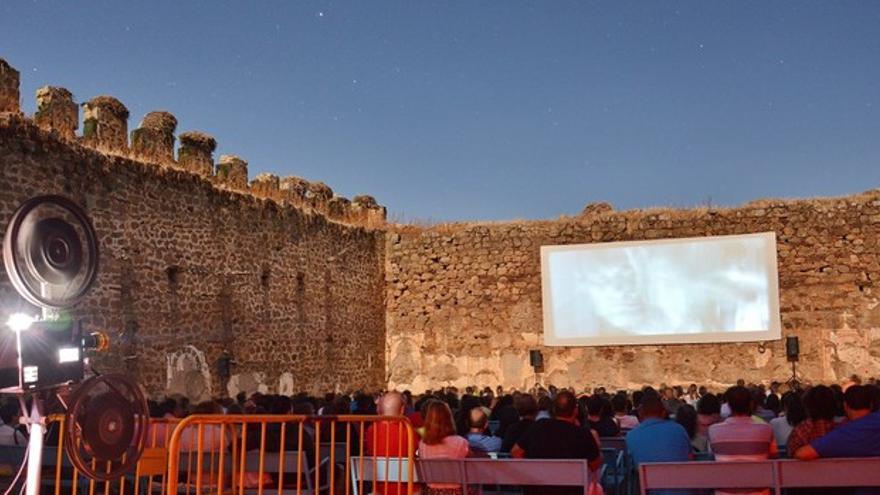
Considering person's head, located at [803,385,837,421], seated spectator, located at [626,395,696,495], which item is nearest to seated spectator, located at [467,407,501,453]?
seated spectator, located at [626,395,696,495]

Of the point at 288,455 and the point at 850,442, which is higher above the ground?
the point at 850,442

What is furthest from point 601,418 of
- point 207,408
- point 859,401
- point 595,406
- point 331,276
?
point 331,276

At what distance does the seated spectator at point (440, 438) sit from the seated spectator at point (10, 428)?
3.35 meters

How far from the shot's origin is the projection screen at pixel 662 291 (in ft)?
59.1

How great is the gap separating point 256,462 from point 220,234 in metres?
8.75

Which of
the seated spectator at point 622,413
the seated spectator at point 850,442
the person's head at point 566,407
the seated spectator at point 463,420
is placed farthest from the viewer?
the seated spectator at point 622,413

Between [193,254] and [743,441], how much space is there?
32.6ft

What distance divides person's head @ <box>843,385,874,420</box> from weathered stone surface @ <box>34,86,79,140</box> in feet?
31.1

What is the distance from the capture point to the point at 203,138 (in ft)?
48.5

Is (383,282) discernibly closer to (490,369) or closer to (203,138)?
(490,369)

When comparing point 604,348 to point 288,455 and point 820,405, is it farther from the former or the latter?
point 288,455

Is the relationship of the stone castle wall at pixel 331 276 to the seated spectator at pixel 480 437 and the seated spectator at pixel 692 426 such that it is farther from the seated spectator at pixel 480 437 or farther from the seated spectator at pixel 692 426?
the seated spectator at pixel 692 426

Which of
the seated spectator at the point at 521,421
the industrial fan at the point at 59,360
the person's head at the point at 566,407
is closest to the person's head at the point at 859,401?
the person's head at the point at 566,407

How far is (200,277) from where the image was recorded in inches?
570
